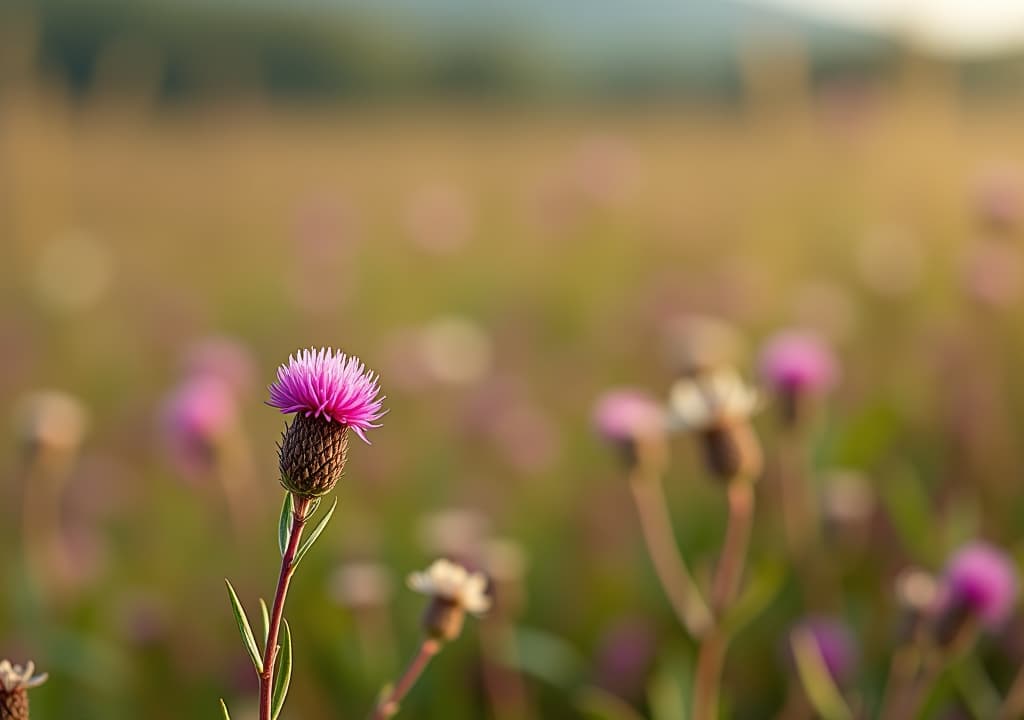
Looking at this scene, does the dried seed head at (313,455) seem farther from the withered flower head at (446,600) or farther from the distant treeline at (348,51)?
the distant treeline at (348,51)

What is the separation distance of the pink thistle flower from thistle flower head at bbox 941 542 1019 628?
0.87m

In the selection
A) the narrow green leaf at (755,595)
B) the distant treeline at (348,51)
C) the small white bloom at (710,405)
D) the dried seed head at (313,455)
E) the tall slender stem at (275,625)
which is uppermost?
the dried seed head at (313,455)

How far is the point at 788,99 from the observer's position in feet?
11.4

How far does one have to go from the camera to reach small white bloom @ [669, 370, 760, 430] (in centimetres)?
145

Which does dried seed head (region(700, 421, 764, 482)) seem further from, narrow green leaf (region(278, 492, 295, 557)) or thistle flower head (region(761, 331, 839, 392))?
narrow green leaf (region(278, 492, 295, 557))

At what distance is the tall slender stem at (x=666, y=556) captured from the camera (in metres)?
1.49

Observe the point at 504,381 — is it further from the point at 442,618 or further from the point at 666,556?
the point at 442,618

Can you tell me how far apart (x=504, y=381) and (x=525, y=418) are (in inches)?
10.3

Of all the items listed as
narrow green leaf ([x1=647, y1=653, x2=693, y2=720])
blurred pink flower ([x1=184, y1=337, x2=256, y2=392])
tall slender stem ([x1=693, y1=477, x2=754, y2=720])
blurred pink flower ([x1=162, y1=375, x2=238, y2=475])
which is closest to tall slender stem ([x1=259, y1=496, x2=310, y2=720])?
tall slender stem ([x1=693, y1=477, x2=754, y2=720])

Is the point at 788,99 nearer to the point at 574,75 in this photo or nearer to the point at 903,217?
the point at 903,217

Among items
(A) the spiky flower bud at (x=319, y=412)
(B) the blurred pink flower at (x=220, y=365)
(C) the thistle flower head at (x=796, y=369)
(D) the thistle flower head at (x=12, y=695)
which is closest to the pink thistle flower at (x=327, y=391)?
(A) the spiky flower bud at (x=319, y=412)

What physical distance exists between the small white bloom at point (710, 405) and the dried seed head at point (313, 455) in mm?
795

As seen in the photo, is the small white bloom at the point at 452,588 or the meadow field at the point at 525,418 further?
the meadow field at the point at 525,418

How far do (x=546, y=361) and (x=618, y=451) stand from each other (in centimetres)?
196
